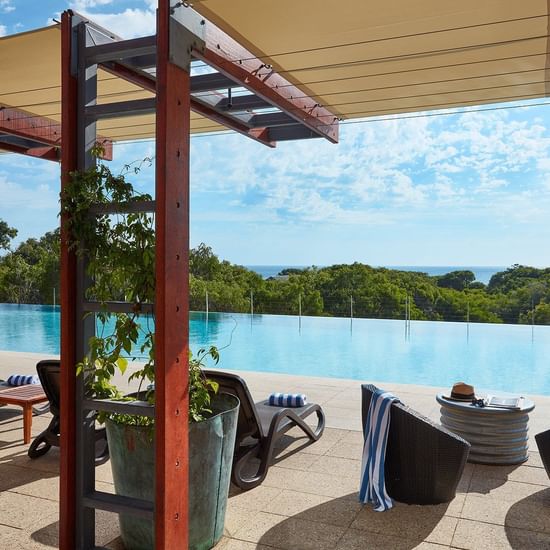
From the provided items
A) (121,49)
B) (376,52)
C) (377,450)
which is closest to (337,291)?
(376,52)

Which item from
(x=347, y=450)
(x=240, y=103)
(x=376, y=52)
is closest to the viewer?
(x=376, y=52)

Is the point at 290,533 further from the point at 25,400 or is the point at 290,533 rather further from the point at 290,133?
the point at 290,133

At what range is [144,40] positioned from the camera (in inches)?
134

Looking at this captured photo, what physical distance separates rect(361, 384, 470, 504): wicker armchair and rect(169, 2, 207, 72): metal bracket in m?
2.66

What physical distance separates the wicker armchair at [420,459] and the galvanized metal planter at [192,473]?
1.30 meters

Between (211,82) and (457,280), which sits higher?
(211,82)

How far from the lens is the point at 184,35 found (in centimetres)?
340

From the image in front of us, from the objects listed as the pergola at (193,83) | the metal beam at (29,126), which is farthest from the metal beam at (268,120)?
the metal beam at (29,126)

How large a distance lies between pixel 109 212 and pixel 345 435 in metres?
3.84

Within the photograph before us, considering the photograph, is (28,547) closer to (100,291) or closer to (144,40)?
(100,291)

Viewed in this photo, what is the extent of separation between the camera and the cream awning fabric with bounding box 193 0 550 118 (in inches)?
159

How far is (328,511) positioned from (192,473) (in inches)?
48.3

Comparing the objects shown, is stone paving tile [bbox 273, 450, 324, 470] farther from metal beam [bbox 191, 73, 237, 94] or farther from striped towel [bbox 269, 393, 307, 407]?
metal beam [bbox 191, 73, 237, 94]

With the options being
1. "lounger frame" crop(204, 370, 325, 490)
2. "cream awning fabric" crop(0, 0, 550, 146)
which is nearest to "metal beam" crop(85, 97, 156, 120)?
"cream awning fabric" crop(0, 0, 550, 146)
